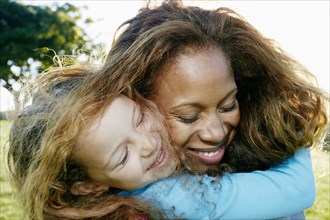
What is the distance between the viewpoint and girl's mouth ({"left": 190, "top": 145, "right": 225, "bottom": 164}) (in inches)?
116

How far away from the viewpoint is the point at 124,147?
2623mm

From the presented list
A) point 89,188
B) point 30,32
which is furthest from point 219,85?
point 30,32

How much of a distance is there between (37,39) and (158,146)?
21805mm

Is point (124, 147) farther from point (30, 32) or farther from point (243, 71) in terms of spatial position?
point (30, 32)

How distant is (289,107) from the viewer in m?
3.20

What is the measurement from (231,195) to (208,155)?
374 millimetres

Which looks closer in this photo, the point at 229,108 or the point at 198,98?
the point at 198,98

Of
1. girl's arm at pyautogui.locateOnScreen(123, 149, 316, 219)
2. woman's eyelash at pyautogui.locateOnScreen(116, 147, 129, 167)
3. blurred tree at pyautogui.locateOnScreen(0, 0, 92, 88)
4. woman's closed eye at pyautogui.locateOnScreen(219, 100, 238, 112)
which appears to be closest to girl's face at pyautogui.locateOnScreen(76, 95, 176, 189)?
woman's eyelash at pyautogui.locateOnScreen(116, 147, 129, 167)

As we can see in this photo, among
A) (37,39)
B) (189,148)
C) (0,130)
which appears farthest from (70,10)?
(189,148)

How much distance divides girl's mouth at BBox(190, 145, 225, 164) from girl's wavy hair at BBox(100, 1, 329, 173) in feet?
0.17

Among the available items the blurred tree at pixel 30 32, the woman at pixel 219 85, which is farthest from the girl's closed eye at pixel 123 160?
the blurred tree at pixel 30 32

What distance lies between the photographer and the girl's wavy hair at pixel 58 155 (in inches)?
105

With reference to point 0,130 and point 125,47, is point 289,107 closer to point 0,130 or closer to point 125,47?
point 125,47

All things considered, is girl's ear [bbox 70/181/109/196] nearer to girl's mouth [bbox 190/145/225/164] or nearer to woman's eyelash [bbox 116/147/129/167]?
woman's eyelash [bbox 116/147/129/167]
